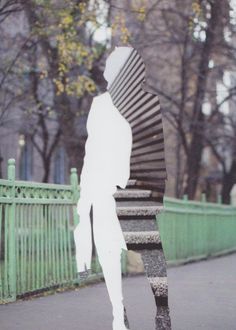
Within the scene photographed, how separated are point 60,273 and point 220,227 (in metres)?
11.6

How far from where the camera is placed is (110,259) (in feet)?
19.0

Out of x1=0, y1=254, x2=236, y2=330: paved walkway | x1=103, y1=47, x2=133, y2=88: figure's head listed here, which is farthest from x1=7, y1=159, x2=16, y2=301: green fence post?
x1=103, y1=47, x2=133, y2=88: figure's head

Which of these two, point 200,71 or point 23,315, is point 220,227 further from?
point 23,315

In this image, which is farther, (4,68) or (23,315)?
(4,68)

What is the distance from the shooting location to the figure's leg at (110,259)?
5727 mm

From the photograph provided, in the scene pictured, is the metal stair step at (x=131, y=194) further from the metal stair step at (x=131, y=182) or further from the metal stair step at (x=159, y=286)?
the metal stair step at (x=159, y=286)

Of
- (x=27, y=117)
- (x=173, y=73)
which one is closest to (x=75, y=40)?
(x=27, y=117)

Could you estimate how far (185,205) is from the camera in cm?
1648

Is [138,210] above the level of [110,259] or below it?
above

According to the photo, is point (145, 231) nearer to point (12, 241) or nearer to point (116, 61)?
point (116, 61)

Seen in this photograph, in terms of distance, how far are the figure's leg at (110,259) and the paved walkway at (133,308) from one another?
3.71 ft

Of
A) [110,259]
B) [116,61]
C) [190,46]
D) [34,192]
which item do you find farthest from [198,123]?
[110,259]

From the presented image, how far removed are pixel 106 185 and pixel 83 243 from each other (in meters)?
0.63

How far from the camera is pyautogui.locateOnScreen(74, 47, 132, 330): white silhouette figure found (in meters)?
5.77
